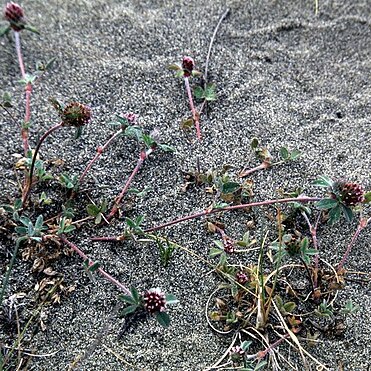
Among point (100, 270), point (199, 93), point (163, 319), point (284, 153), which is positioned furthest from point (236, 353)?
point (199, 93)

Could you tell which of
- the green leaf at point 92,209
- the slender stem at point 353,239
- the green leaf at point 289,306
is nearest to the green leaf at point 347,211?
the slender stem at point 353,239

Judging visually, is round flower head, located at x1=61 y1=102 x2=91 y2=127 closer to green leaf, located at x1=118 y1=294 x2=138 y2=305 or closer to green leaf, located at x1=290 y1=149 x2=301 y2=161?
green leaf, located at x1=118 y1=294 x2=138 y2=305

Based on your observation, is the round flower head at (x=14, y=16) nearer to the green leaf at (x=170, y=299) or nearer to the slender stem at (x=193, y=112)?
the slender stem at (x=193, y=112)

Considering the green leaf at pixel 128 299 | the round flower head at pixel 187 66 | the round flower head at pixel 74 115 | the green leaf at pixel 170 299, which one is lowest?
the green leaf at pixel 170 299

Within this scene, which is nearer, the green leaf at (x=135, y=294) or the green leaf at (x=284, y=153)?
the green leaf at (x=135, y=294)

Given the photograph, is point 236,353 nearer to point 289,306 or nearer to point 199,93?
point 289,306

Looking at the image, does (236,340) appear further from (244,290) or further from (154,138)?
(154,138)
